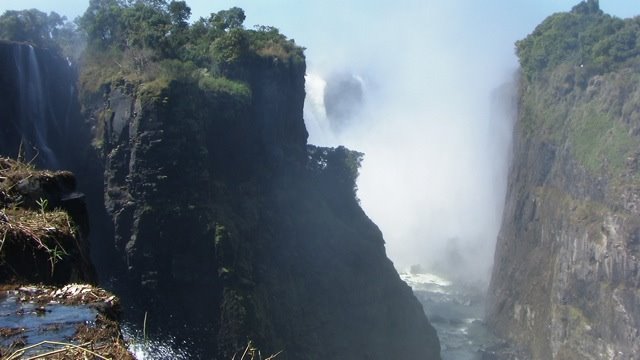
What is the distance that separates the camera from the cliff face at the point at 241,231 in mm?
35812

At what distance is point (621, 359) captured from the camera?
50.6 metres

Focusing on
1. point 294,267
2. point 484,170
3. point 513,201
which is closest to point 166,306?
point 294,267

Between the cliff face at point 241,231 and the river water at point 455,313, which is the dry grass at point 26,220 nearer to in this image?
the cliff face at point 241,231

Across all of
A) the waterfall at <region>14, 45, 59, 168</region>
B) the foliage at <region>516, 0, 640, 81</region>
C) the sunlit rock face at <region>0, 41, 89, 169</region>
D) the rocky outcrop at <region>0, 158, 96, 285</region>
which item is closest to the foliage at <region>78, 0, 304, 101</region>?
the sunlit rock face at <region>0, 41, 89, 169</region>

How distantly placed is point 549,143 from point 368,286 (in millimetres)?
32032

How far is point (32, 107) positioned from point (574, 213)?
46036 millimetres

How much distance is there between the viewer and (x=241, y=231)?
38812 mm

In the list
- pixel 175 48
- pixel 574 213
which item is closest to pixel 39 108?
pixel 175 48

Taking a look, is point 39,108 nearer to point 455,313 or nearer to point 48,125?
point 48,125

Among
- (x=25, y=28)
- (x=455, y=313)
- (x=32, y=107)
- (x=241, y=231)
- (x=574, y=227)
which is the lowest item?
(x=455, y=313)

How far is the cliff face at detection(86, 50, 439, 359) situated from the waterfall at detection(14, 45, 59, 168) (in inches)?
128

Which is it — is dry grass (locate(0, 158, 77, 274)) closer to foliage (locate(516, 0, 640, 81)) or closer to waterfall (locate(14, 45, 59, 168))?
waterfall (locate(14, 45, 59, 168))

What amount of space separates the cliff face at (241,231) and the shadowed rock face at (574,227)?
14.6 m

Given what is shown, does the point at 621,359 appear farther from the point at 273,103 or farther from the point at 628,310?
the point at 273,103
